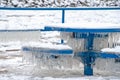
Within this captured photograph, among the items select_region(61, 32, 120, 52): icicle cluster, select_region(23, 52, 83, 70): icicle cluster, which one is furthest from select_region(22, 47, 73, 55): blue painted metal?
select_region(61, 32, 120, 52): icicle cluster

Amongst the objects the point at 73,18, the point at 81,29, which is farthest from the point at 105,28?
the point at 73,18

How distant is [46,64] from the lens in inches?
257

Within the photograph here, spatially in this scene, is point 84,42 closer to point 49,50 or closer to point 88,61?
point 88,61

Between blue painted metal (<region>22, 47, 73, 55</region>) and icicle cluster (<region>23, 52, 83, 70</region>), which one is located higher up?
blue painted metal (<region>22, 47, 73, 55</region>)

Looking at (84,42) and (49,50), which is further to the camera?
(84,42)

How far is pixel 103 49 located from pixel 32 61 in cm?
115

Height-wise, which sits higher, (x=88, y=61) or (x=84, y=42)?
(x=84, y=42)

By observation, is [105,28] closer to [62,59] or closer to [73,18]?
[62,59]

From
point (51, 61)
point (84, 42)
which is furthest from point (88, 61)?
point (51, 61)

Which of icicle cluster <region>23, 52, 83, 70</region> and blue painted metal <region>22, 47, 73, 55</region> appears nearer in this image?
blue painted metal <region>22, 47, 73, 55</region>

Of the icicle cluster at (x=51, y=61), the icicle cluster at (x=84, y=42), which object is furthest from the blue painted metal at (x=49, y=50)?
the icicle cluster at (x=84, y=42)

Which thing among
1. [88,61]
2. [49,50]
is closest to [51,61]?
[49,50]

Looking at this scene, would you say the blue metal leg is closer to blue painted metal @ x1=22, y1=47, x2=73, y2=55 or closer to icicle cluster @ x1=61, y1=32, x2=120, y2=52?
icicle cluster @ x1=61, y1=32, x2=120, y2=52

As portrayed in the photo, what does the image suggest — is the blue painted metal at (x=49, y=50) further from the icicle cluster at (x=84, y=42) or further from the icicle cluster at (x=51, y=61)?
the icicle cluster at (x=84, y=42)
